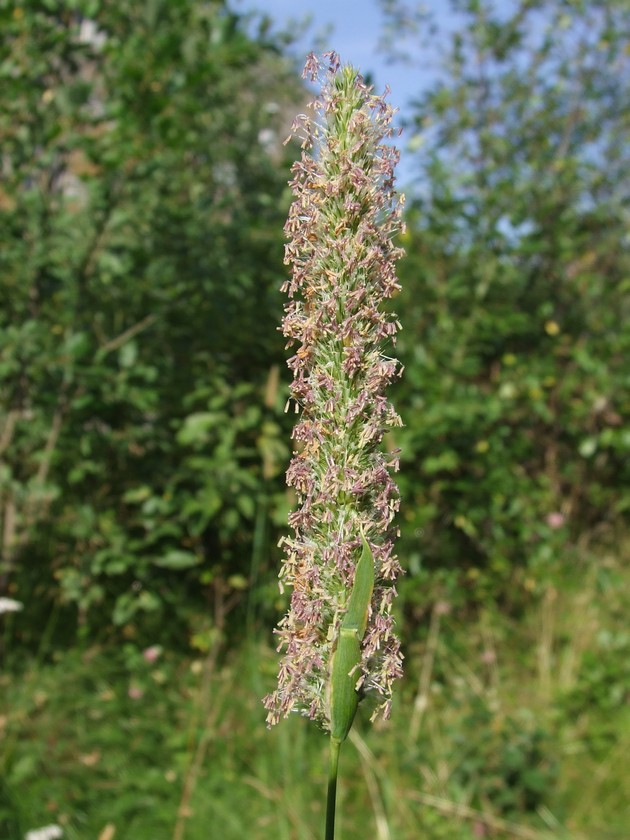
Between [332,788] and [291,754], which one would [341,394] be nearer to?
[332,788]

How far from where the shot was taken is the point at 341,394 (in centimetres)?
103

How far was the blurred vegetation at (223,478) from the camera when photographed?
11.8ft

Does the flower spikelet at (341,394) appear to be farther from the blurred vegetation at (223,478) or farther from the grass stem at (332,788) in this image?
the blurred vegetation at (223,478)

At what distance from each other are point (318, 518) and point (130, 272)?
310cm

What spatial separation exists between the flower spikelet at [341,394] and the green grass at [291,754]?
2.03 metres

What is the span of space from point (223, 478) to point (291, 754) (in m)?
1.21

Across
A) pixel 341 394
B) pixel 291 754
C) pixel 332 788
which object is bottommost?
pixel 291 754

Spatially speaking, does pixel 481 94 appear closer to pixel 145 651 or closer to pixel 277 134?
pixel 277 134

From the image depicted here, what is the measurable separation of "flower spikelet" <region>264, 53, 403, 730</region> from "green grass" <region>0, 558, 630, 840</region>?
2.03m

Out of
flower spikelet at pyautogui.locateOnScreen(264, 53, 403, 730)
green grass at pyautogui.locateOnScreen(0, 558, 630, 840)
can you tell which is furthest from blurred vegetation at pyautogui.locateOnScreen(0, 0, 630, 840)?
flower spikelet at pyautogui.locateOnScreen(264, 53, 403, 730)

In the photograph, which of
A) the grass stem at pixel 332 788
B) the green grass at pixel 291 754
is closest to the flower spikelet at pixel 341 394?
the grass stem at pixel 332 788

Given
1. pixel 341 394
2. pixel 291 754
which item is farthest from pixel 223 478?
pixel 341 394

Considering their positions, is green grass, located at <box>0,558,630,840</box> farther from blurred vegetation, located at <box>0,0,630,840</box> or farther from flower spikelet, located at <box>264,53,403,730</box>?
flower spikelet, located at <box>264,53,403,730</box>

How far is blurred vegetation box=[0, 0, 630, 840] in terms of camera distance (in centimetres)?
359
